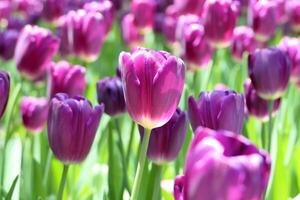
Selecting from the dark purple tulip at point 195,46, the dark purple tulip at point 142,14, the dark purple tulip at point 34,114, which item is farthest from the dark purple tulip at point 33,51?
the dark purple tulip at point 142,14

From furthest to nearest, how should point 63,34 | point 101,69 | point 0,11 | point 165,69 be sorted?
1. point 101,69
2. point 0,11
3. point 63,34
4. point 165,69

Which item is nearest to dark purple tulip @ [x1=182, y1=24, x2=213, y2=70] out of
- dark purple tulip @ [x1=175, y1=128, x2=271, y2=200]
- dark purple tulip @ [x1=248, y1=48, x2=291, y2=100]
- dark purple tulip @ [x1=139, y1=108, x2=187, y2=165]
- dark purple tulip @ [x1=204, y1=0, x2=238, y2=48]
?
dark purple tulip @ [x1=204, y1=0, x2=238, y2=48]

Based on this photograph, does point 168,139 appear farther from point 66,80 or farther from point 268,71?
point 66,80

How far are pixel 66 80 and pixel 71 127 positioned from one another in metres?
0.52

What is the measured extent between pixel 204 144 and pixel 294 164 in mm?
984

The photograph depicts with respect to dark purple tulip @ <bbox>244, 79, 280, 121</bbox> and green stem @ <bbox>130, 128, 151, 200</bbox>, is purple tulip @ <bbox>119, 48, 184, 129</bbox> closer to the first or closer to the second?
green stem @ <bbox>130, 128, 151, 200</bbox>

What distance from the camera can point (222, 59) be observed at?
3.05m

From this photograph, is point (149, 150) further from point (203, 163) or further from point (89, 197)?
point (203, 163)

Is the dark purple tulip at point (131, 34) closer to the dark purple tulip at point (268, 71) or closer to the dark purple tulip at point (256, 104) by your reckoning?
the dark purple tulip at point (256, 104)

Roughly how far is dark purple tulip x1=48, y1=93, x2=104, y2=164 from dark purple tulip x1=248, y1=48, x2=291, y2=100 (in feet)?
1.32

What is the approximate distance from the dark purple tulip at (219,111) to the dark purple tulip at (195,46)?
830mm

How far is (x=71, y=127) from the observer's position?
111 centimetres

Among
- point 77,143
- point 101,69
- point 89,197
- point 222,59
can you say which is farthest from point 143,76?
point 101,69

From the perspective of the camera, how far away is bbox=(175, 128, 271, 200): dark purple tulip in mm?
641
